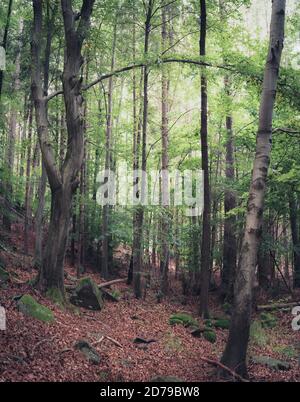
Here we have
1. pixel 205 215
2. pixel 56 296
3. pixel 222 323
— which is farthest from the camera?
pixel 205 215

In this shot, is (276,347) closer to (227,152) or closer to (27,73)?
(227,152)

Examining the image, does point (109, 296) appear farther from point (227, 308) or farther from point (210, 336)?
point (227, 308)

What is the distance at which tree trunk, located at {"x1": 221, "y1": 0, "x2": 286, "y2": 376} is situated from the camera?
664cm

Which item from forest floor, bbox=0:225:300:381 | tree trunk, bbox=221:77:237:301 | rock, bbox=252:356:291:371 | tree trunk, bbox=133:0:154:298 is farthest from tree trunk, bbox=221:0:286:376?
tree trunk, bbox=221:77:237:301

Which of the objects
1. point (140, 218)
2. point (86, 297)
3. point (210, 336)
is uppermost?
point (140, 218)

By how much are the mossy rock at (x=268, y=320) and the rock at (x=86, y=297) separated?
5535mm

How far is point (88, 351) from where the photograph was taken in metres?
7.13

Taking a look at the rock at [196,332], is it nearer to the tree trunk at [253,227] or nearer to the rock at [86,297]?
the rock at [86,297]

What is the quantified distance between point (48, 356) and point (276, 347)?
623cm

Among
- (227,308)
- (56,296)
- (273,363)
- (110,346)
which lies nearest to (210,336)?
(273,363)

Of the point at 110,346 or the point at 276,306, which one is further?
the point at 276,306

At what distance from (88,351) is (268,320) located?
24.9ft

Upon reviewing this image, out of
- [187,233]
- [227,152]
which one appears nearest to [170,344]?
[187,233]

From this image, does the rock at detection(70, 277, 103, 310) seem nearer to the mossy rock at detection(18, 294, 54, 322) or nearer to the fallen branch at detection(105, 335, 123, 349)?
the fallen branch at detection(105, 335, 123, 349)
